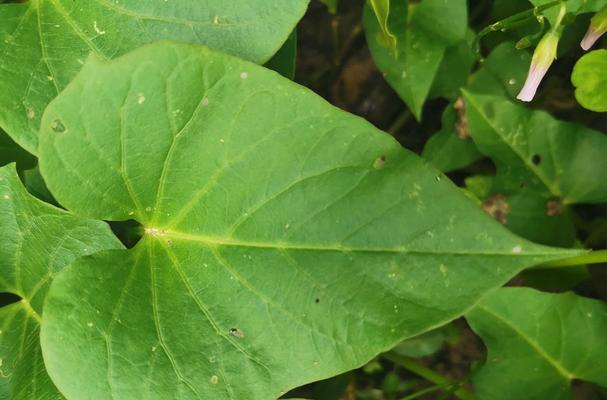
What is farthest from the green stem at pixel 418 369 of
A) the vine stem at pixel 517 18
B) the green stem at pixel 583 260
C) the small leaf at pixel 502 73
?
the vine stem at pixel 517 18

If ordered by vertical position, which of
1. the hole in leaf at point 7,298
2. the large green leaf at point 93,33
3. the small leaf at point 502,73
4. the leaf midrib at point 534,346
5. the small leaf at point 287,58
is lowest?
the leaf midrib at point 534,346

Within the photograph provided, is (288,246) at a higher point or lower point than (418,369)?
higher

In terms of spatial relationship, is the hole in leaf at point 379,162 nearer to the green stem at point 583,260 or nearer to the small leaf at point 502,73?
the green stem at point 583,260

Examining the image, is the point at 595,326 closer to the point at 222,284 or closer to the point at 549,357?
the point at 549,357

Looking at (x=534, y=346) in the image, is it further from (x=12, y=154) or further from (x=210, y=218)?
(x=12, y=154)

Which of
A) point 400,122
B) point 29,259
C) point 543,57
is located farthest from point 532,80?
point 29,259

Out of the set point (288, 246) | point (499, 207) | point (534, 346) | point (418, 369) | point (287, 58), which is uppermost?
point (287, 58)
